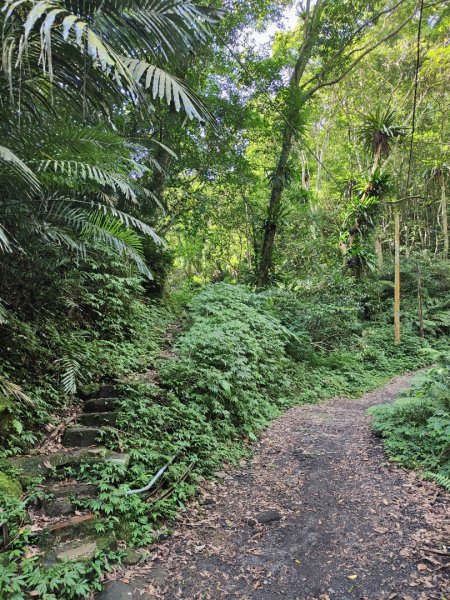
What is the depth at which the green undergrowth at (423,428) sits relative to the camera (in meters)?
4.00

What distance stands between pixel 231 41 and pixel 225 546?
10.6m

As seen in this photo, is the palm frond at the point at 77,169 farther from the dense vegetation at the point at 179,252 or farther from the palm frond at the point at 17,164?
the palm frond at the point at 17,164

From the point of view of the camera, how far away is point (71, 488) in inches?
120

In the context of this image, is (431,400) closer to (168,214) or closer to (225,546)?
(225,546)

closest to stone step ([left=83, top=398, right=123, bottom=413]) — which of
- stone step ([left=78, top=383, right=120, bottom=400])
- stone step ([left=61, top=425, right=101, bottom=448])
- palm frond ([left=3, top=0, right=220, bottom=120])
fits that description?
stone step ([left=78, top=383, right=120, bottom=400])

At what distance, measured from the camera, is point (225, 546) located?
301 cm

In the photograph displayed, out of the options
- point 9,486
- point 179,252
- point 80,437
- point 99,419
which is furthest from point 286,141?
point 9,486

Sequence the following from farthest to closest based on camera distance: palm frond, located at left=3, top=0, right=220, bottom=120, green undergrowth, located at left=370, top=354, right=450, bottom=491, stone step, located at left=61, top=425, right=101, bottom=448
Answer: green undergrowth, located at left=370, top=354, right=450, bottom=491 → stone step, located at left=61, top=425, right=101, bottom=448 → palm frond, located at left=3, top=0, right=220, bottom=120

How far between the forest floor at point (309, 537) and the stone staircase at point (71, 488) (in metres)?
0.40

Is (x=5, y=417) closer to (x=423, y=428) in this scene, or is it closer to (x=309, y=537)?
(x=309, y=537)

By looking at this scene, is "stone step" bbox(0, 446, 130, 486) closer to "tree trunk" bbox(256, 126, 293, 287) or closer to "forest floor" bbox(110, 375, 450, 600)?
"forest floor" bbox(110, 375, 450, 600)

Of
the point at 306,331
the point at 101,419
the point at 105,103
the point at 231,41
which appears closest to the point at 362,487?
the point at 101,419

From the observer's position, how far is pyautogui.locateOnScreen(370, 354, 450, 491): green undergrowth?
4.00 m

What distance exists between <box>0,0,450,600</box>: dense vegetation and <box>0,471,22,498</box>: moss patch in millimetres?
18
